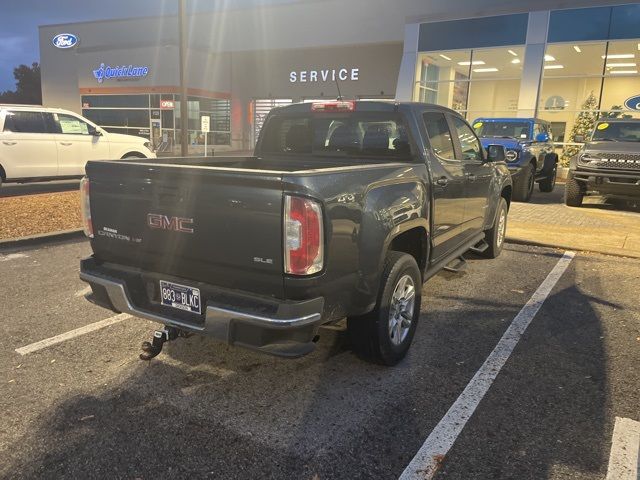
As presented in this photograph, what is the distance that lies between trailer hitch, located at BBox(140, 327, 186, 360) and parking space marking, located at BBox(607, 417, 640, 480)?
2.63 meters

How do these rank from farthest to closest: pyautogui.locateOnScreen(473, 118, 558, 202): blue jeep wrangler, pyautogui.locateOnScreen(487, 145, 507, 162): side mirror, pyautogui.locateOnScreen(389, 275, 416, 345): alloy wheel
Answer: pyautogui.locateOnScreen(473, 118, 558, 202): blue jeep wrangler < pyautogui.locateOnScreen(487, 145, 507, 162): side mirror < pyautogui.locateOnScreen(389, 275, 416, 345): alloy wheel

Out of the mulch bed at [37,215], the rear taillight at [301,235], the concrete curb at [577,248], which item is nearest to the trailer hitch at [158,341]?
the rear taillight at [301,235]

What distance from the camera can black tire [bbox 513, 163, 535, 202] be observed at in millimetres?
11797

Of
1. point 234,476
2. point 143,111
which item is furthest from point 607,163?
point 143,111

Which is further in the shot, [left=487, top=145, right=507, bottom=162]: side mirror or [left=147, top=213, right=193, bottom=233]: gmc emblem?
[left=487, top=145, right=507, bottom=162]: side mirror

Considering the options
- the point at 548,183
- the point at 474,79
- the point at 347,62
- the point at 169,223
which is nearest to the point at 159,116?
the point at 347,62

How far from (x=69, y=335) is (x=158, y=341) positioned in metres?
1.07

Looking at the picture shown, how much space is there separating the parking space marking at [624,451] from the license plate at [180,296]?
2356 millimetres

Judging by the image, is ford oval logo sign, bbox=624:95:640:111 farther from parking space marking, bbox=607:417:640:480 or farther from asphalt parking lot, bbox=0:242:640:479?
parking space marking, bbox=607:417:640:480

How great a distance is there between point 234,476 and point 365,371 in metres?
1.37

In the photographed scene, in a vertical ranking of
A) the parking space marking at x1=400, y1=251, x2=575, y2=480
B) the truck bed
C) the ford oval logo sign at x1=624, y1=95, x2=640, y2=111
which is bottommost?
the parking space marking at x1=400, y1=251, x2=575, y2=480

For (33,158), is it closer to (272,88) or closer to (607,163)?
(607,163)

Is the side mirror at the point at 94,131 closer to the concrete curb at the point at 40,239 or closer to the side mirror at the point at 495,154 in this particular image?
the concrete curb at the point at 40,239

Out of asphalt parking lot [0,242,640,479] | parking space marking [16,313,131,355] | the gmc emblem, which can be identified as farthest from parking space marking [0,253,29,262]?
the gmc emblem
